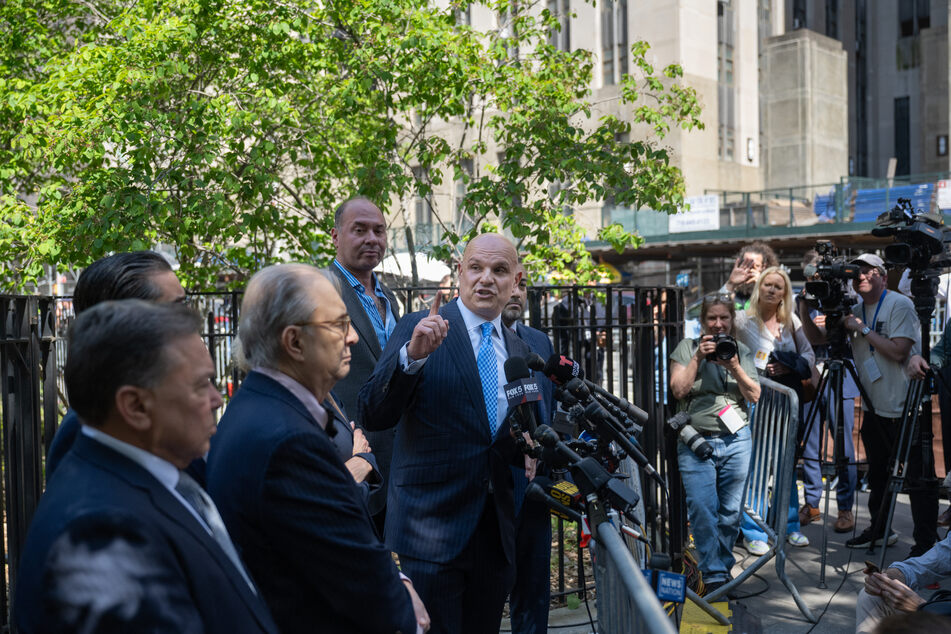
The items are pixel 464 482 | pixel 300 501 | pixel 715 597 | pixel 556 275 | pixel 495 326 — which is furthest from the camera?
pixel 556 275

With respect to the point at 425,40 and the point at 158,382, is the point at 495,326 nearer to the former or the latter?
the point at 158,382

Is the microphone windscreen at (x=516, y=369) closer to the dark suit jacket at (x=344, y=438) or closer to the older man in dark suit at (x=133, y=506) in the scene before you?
the dark suit jacket at (x=344, y=438)

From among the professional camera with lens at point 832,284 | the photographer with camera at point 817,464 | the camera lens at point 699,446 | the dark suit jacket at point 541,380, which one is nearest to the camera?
the camera lens at point 699,446

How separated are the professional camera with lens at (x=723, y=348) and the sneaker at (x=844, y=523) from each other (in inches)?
105

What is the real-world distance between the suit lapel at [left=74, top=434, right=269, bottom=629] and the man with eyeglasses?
0.30 metres

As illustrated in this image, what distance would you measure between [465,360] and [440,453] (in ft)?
1.28

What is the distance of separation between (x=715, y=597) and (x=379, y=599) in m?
3.85

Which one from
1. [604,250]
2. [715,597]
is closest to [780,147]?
[604,250]

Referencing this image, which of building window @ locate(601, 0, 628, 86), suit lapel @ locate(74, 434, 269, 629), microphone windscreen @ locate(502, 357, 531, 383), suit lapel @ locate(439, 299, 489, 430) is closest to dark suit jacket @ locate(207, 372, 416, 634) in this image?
suit lapel @ locate(74, 434, 269, 629)

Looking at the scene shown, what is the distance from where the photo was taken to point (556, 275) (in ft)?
31.2

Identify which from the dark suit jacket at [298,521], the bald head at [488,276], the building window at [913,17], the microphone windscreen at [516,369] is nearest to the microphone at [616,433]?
the microphone windscreen at [516,369]

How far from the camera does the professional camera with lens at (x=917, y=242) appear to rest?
6.02m

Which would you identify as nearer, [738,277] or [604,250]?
[738,277]

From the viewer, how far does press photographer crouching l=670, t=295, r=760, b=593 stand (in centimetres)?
571
